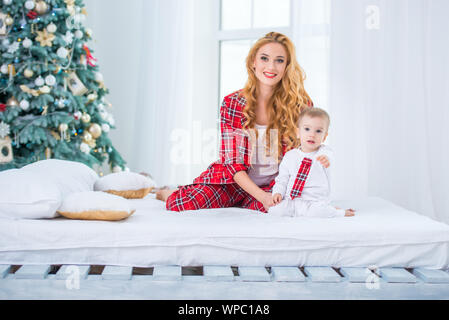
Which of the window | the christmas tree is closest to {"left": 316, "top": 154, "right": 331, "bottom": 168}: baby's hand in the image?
the window

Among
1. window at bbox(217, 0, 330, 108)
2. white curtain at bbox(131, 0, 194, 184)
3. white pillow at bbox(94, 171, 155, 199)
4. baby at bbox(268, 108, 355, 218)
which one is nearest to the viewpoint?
baby at bbox(268, 108, 355, 218)

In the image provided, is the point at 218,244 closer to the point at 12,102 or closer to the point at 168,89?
the point at 12,102

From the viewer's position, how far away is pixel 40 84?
9.68 feet

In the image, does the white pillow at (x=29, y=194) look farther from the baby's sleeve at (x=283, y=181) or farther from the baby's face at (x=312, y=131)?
the baby's face at (x=312, y=131)

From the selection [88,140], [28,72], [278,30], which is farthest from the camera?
[278,30]

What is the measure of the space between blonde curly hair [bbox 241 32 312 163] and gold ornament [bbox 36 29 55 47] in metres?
1.58

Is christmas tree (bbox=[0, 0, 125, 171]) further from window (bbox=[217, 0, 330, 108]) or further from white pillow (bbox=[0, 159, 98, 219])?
window (bbox=[217, 0, 330, 108])

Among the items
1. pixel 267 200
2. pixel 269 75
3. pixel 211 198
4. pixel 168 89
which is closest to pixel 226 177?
pixel 211 198

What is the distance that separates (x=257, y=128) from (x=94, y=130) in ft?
5.23

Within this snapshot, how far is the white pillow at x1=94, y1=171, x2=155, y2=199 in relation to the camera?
7.32 ft

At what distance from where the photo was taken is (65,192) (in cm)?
176
